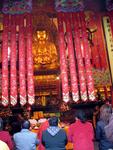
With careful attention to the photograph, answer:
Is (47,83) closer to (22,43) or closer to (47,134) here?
(22,43)

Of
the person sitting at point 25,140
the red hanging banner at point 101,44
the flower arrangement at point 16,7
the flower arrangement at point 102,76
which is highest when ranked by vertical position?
the flower arrangement at point 16,7

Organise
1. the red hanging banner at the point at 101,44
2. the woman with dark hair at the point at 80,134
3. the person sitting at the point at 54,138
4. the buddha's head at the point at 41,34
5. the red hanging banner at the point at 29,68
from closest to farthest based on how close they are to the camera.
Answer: the person sitting at the point at 54,138 < the woman with dark hair at the point at 80,134 < the red hanging banner at the point at 29,68 < the red hanging banner at the point at 101,44 < the buddha's head at the point at 41,34

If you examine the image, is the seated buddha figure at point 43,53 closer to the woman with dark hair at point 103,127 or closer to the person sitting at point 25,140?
the person sitting at point 25,140

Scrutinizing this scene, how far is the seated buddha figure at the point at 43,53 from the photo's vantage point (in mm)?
9883

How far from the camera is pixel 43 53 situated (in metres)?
9.91

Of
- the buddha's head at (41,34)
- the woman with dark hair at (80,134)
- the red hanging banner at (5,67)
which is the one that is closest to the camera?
the woman with dark hair at (80,134)

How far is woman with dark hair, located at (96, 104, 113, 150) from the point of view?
3461mm

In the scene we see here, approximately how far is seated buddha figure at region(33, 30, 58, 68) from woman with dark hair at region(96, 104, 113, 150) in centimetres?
647

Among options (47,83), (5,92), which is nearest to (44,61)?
(47,83)

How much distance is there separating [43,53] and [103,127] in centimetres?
668

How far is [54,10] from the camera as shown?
309 inches

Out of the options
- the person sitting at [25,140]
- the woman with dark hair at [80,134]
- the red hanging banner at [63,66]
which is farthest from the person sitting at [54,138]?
the red hanging banner at [63,66]

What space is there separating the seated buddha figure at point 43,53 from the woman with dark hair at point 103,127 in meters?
6.47

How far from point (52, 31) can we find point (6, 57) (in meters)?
3.07
